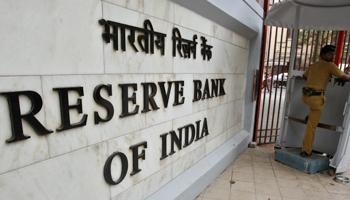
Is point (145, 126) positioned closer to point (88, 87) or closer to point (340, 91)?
point (88, 87)

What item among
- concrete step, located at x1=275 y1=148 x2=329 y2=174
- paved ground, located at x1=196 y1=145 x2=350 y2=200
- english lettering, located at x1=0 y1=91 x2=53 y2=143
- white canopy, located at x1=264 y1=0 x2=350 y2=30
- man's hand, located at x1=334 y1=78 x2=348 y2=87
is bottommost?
paved ground, located at x1=196 y1=145 x2=350 y2=200

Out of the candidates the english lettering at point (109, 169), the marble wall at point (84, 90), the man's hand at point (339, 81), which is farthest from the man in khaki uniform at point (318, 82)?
the english lettering at point (109, 169)

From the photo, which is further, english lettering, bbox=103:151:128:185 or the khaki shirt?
the khaki shirt

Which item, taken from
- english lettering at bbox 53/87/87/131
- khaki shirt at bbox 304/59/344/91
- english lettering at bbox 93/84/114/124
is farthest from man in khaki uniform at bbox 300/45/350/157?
english lettering at bbox 53/87/87/131

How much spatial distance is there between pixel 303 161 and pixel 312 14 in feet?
10.4

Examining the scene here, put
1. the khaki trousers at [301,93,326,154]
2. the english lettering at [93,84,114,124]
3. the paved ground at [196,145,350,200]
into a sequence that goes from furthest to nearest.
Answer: the khaki trousers at [301,93,326,154] → the paved ground at [196,145,350,200] → the english lettering at [93,84,114,124]

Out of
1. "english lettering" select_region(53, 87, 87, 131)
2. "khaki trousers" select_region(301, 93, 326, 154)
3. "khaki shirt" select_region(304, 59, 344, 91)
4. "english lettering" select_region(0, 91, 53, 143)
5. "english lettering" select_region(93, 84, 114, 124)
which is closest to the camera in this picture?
"english lettering" select_region(0, 91, 53, 143)

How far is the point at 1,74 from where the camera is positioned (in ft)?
3.51

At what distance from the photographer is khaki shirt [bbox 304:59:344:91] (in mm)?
3413

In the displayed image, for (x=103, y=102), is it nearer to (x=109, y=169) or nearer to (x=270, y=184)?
(x=109, y=169)

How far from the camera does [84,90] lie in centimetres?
146

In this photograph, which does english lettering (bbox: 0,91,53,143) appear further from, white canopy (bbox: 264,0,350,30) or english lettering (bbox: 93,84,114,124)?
white canopy (bbox: 264,0,350,30)

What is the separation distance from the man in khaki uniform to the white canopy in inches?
43.4

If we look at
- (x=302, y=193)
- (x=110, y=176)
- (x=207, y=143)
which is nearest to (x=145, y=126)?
(x=110, y=176)
